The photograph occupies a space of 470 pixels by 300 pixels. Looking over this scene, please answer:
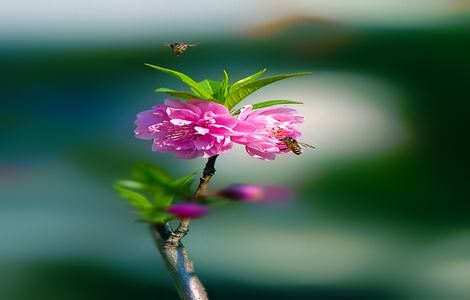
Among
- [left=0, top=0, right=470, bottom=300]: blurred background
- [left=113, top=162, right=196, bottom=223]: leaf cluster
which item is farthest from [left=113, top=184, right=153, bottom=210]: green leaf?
[left=0, top=0, right=470, bottom=300]: blurred background

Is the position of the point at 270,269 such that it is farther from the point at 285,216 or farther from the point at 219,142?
the point at 219,142

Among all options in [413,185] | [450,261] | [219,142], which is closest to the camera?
[219,142]

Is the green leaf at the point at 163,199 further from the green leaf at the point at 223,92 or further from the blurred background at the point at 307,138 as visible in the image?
the blurred background at the point at 307,138

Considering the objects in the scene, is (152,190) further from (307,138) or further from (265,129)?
(307,138)

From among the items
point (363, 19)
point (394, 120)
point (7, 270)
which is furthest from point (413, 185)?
point (7, 270)

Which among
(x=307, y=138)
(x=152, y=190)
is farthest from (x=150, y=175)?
(x=307, y=138)

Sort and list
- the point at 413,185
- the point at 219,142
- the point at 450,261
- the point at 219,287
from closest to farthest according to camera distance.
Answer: the point at 219,142 → the point at 219,287 → the point at 450,261 → the point at 413,185
